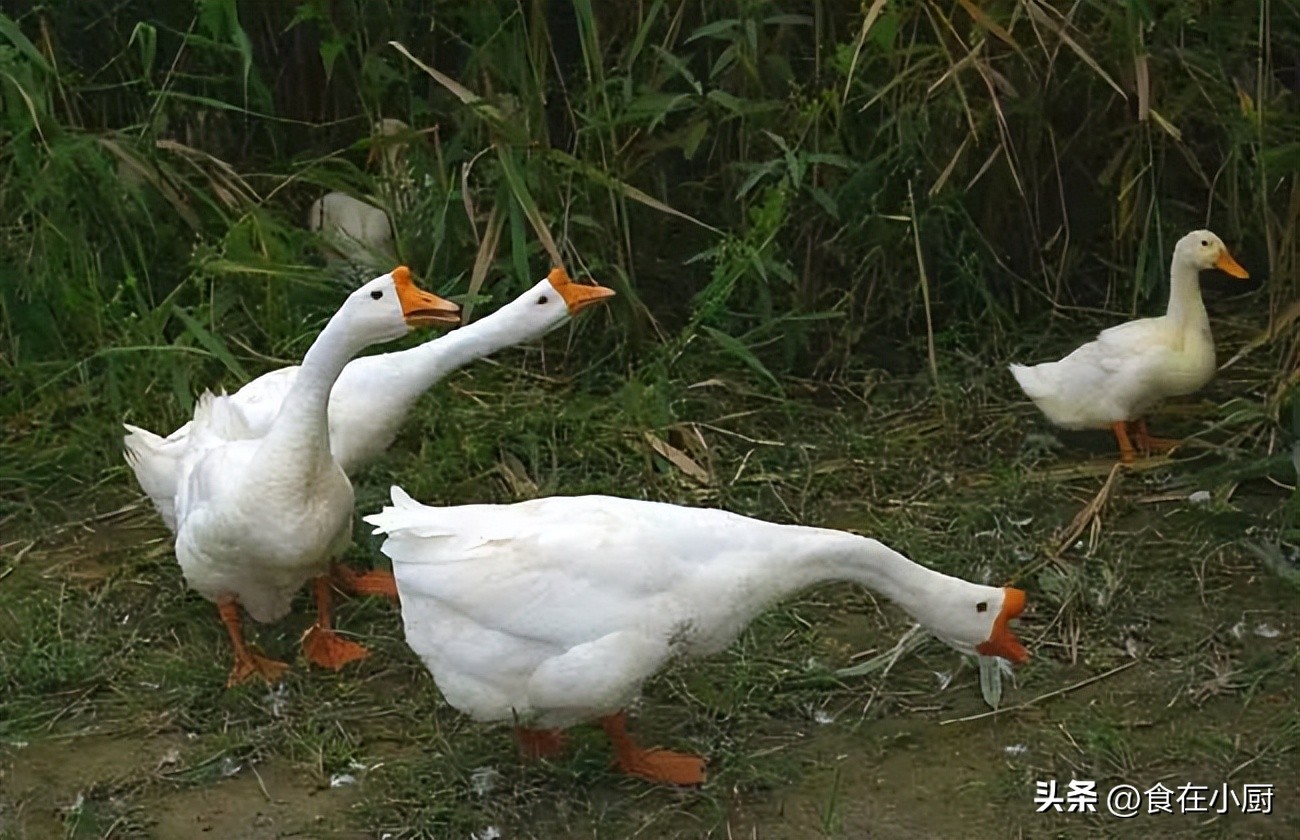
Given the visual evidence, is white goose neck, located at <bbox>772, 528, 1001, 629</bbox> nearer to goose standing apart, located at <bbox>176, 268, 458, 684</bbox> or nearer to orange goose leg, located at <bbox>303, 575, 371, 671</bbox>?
goose standing apart, located at <bbox>176, 268, 458, 684</bbox>

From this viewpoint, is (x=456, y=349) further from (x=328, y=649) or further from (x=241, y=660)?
(x=241, y=660)

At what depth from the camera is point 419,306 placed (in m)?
3.62

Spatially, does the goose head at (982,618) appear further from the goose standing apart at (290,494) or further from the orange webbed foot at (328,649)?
the orange webbed foot at (328,649)

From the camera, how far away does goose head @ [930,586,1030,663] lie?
3221 millimetres

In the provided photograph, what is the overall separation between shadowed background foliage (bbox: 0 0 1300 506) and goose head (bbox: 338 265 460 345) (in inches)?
42.6

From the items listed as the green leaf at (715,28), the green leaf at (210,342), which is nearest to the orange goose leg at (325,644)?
the green leaf at (210,342)

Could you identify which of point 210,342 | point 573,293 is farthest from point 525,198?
point 573,293

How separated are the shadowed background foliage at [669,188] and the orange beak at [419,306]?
1.07 m

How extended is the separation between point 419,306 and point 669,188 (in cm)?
166

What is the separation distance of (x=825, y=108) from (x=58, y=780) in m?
2.69

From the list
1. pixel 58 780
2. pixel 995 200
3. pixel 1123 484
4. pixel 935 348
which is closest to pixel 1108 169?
pixel 995 200

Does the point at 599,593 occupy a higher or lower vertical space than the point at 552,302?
lower

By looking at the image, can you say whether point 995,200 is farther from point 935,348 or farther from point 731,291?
point 731,291

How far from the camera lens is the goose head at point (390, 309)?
143 inches
